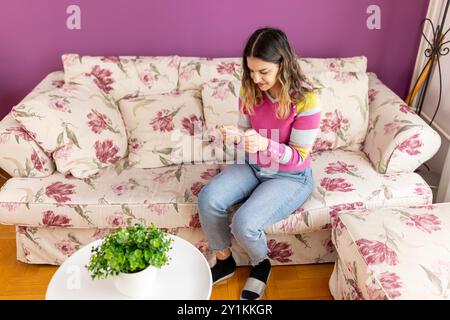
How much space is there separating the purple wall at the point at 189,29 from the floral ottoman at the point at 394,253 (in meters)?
1.07

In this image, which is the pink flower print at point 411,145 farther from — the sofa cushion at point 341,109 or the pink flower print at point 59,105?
the pink flower print at point 59,105

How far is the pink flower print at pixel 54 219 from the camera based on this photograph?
1.63 m

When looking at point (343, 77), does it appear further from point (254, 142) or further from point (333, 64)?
point (254, 142)

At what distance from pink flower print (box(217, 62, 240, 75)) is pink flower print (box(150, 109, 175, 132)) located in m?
0.34

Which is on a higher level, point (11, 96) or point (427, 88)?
point (427, 88)

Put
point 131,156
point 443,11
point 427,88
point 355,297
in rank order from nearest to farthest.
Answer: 1. point 355,297
2. point 131,156
3. point 443,11
4. point 427,88

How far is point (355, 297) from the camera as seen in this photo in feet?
4.67

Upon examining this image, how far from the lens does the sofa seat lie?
1.63 metres

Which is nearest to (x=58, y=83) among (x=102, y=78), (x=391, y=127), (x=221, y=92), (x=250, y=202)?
(x=102, y=78)

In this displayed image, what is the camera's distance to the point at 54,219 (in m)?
1.64

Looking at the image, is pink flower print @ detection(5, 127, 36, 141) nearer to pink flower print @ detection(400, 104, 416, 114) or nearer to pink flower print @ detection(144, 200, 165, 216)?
pink flower print @ detection(144, 200, 165, 216)
